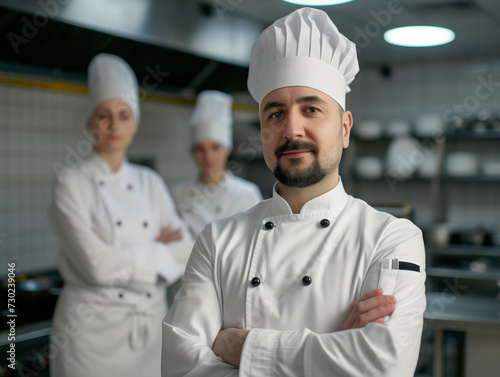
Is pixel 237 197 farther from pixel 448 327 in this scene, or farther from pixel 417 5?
pixel 417 5

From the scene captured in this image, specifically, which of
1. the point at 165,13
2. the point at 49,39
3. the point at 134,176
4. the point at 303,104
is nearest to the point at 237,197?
the point at 134,176

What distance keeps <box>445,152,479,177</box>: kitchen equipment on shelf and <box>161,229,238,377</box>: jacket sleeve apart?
13.6 feet

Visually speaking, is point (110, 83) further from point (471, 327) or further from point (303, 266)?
point (471, 327)

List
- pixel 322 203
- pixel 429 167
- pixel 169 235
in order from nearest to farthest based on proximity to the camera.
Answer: pixel 322 203, pixel 169 235, pixel 429 167

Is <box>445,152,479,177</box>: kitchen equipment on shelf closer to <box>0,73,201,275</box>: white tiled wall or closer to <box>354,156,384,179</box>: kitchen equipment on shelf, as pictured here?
<box>354,156,384,179</box>: kitchen equipment on shelf

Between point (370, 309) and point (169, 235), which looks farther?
point (169, 235)

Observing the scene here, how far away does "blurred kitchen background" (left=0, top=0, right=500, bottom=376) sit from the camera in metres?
2.84

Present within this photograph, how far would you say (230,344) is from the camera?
1.38m

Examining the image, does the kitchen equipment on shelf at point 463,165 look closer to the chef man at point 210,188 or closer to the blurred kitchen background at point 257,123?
the blurred kitchen background at point 257,123

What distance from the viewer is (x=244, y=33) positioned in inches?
156

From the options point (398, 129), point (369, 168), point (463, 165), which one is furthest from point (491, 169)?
point (369, 168)

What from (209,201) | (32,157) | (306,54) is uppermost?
(32,157)

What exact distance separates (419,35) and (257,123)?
2.52m

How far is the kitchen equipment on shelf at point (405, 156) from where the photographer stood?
5.35 metres
